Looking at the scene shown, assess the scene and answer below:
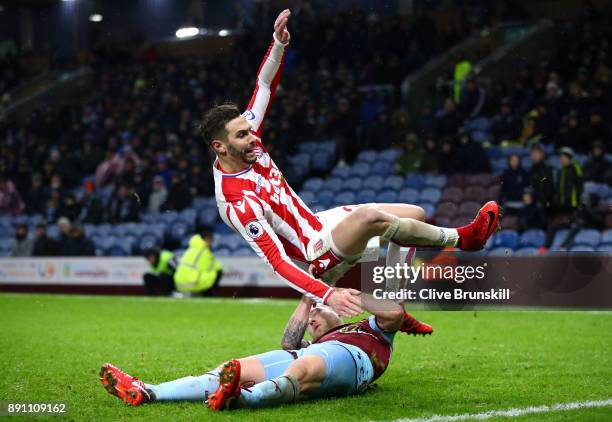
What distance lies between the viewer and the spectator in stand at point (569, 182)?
47.1ft

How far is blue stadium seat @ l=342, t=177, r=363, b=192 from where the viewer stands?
18.5m

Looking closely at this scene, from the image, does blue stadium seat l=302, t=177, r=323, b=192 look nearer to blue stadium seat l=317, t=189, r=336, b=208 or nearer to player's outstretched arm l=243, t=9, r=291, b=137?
blue stadium seat l=317, t=189, r=336, b=208

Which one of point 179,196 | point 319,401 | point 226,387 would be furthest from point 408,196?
point 226,387

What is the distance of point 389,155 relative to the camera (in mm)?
18891

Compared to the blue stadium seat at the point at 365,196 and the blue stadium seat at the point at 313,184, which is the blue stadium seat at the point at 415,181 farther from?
the blue stadium seat at the point at 313,184

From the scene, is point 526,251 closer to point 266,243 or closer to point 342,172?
point 342,172

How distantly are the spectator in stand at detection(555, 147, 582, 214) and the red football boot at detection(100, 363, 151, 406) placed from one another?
10284mm

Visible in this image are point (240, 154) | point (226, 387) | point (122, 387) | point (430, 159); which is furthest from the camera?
point (430, 159)

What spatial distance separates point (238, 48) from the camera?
2489 centimetres

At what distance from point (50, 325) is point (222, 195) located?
5942 mm

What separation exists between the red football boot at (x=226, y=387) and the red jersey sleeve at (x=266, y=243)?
31.2 inches

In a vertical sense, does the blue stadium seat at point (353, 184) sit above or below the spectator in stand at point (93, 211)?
above

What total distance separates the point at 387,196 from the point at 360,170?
4.34ft

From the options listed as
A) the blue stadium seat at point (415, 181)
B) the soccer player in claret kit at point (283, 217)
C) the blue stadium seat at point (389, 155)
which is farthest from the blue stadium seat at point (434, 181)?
the soccer player in claret kit at point (283, 217)
